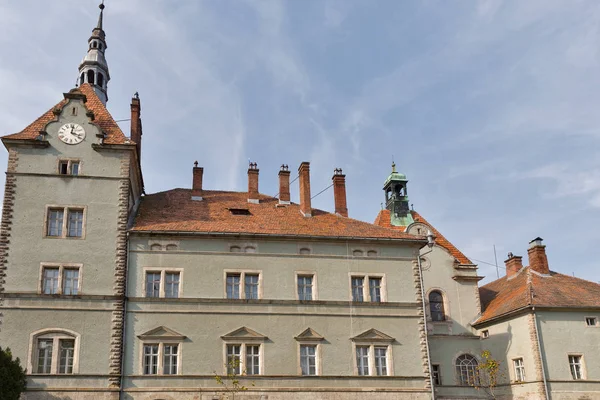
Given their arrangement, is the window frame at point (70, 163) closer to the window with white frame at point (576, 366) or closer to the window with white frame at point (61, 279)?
the window with white frame at point (61, 279)

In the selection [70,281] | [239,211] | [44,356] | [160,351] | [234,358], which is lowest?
[234,358]

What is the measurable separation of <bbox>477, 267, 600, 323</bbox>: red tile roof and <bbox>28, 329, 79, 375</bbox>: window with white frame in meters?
22.9

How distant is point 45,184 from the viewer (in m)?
29.9

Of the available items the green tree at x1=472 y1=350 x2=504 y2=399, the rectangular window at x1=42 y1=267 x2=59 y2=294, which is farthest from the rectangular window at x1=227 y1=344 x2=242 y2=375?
the green tree at x1=472 y1=350 x2=504 y2=399

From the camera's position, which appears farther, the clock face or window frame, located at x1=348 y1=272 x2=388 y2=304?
window frame, located at x1=348 y1=272 x2=388 y2=304

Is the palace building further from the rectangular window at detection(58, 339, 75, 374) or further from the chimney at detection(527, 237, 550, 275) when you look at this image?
the chimney at detection(527, 237, 550, 275)

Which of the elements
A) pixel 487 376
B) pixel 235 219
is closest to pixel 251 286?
pixel 235 219

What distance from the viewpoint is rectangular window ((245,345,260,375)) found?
1140 inches

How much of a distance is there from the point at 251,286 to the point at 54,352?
934 cm

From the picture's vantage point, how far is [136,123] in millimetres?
34844

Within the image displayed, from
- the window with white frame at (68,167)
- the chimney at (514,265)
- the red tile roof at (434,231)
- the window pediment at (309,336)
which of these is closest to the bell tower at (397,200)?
the red tile roof at (434,231)

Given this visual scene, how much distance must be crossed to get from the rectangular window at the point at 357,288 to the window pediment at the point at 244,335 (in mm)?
5080

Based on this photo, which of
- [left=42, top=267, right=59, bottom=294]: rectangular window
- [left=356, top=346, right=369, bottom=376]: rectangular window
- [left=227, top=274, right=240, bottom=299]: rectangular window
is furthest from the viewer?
[left=227, top=274, right=240, bottom=299]: rectangular window

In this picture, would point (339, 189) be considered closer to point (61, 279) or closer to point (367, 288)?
point (367, 288)
